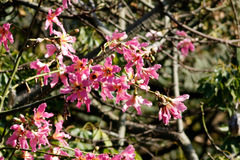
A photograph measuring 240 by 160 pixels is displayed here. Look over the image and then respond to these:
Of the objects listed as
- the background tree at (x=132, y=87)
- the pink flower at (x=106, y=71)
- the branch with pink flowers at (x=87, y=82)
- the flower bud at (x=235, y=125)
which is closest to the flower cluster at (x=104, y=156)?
the branch with pink flowers at (x=87, y=82)

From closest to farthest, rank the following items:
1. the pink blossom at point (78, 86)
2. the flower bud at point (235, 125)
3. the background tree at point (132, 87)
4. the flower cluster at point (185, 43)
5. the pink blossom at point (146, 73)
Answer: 1. the pink blossom at point (78, 86)
2. the pink blossom at point (146, 73)
3. the background tree at point (132, 87)
4. the flower bud at point (235, 125)
5. the flower cluster at point (185, 43)

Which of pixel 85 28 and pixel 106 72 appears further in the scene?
pixel 85 28

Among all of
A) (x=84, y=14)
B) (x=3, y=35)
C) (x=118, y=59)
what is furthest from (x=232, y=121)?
(x=3, y=35)

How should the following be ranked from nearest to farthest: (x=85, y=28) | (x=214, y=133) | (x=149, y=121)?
(x=85, y=28) → (x=149, y=121) → (x=214, y=133)

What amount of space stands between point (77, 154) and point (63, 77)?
27 cm

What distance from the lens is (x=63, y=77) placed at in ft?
3.66

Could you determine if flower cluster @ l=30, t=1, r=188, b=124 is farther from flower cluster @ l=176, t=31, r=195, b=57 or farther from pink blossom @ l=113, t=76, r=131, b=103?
flower cluster @ l=176, t=31, r=195, b=57

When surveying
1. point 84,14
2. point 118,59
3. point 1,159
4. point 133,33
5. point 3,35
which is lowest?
point 1,159

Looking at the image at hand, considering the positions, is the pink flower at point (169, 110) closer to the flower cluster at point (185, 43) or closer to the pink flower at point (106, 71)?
the pink flower at point (106, 71)

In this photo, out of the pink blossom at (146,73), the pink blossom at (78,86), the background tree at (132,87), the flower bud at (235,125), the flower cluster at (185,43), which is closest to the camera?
the pink blossom at (78,86)

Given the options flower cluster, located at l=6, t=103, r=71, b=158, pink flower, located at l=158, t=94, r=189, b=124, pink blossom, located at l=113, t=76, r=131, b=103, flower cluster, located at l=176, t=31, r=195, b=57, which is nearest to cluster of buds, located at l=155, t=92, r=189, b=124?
pink flower, located at l=158, t=94, r=189, b=124

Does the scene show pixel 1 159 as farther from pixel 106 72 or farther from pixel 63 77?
pixel 106 72

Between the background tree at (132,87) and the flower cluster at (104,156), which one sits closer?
the flower cluster at (104,156)

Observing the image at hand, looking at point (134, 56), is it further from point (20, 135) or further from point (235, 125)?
point (235, 125)
